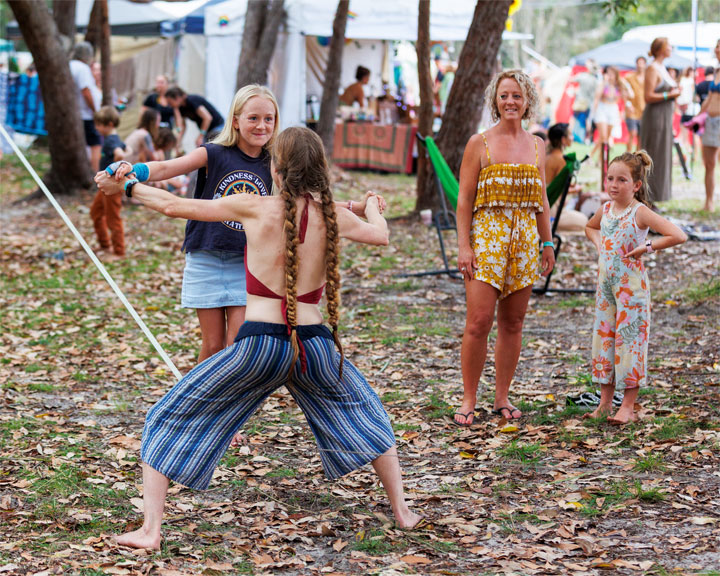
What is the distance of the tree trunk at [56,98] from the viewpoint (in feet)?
42.9

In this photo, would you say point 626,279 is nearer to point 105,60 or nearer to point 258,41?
point 258,41

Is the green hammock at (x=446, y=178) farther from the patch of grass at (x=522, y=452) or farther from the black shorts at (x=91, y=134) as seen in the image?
the black shorts at (x=91, y=134)

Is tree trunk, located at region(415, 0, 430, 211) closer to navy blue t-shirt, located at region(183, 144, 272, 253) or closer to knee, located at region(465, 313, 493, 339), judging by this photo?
knee, located at region(465, 313, 493, 339)

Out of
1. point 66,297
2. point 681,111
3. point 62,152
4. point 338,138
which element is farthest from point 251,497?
point 681,111

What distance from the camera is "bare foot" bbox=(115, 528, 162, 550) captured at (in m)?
3.64

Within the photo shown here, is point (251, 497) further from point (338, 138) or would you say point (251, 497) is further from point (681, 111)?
point (681, 111)

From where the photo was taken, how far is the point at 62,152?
46.6 ft

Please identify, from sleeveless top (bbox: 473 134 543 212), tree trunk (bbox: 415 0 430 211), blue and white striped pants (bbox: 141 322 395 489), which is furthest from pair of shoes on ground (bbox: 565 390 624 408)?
tree trunk (bbox: 415 0 430 211)

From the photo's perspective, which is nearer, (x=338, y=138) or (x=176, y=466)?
(x=176, y=466)

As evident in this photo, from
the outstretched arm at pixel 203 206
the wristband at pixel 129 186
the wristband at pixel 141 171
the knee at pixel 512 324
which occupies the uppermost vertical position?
the wristband at pixel 141 171

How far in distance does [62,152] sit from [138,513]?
11.1m

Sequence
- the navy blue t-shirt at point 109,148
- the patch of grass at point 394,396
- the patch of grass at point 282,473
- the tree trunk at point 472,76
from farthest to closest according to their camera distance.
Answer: the tree trunk at point 472,76 → the navy blue t-shirt at point 109,148 → the patch of grass at point 394,396 → the patch of grass at point 282,473

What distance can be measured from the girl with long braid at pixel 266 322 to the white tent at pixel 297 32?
46.2ft

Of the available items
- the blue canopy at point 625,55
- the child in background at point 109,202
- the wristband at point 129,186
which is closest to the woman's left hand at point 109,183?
the wristband at point 129,186
